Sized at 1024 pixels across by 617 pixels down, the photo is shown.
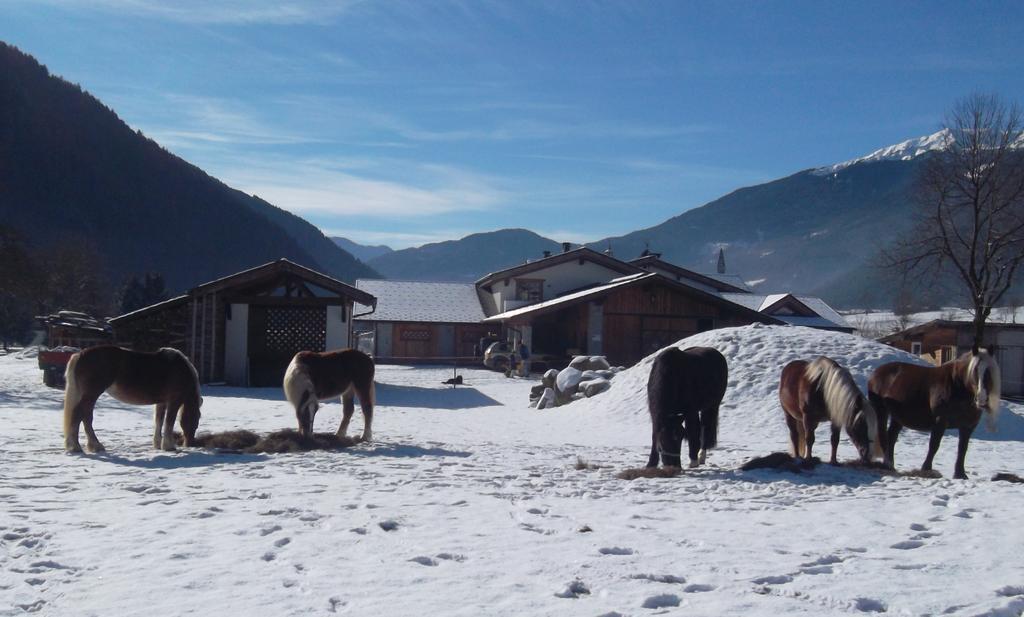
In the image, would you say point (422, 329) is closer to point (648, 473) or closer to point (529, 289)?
Answer: point (529, 289)

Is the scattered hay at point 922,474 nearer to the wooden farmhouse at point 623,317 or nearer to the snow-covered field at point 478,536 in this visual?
the snow-covered field at point 478,536

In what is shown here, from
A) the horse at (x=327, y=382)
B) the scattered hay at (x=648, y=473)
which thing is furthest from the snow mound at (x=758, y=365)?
the scattered hay at (x=648, y=473)

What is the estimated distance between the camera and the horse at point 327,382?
11672mm

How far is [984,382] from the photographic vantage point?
8.93 meters

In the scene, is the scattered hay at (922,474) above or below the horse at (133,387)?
below

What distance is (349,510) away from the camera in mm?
6684

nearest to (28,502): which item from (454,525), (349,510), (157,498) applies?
(157,498)

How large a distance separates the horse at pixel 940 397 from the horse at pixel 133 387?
9158 mm

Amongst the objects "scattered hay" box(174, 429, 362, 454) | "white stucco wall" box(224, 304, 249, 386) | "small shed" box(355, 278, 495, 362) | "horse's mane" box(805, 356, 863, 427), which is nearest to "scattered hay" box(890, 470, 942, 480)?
"horse's mane" box(805, 356, 863, 427)

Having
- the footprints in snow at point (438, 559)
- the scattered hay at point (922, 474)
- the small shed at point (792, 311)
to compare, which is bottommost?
the scattered hay at point (922, 474)

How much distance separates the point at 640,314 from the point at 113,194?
9981 cm

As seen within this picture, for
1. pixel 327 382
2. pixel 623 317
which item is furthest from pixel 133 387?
pixel 623 317

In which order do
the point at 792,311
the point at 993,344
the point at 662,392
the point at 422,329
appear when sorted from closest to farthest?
the point at 662,392, the point at 993,344, the point at 422,329, the point at 792,311

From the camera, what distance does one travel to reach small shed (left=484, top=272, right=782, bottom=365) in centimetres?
3612
